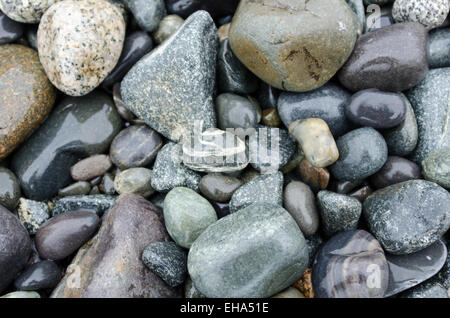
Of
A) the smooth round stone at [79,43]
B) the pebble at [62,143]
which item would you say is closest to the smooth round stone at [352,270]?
the pebble at [62,143]

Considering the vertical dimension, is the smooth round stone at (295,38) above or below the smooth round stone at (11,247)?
above

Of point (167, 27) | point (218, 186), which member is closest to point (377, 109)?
point (218, 186)

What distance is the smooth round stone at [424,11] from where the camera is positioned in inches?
116

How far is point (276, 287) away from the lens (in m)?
2.40

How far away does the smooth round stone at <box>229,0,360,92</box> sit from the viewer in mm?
2660

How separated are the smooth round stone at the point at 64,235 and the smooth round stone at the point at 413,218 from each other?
2.10m

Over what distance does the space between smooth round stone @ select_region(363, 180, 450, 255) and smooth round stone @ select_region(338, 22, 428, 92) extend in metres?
0.82

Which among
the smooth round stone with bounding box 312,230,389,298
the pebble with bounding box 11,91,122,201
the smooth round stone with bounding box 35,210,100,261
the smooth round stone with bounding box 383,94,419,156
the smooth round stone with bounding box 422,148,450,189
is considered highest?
the pebble with bounding box 11,91,122,201


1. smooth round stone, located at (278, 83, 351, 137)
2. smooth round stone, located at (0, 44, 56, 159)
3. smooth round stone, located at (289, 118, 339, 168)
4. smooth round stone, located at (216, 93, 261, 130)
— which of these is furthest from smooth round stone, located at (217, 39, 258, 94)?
smooth round stone, located at (0, 44, 56, 159)

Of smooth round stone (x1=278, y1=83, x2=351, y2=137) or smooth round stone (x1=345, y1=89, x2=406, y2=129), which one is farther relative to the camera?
smooth round stone (x1=278, y1=83, x2=351, y2=137)

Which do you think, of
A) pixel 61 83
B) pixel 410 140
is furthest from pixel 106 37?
pixel 410 140

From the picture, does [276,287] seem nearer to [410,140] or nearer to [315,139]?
[315,139]

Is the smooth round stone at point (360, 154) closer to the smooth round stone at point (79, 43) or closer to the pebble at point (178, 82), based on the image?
the pebble at point (178, 82)

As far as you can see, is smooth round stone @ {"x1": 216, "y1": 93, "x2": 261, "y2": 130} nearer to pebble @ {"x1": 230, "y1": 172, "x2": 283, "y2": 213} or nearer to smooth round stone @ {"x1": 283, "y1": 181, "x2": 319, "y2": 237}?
pebble @ {"x1": 230, "y1": 172, "x2": 283, "y2": 213}
